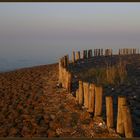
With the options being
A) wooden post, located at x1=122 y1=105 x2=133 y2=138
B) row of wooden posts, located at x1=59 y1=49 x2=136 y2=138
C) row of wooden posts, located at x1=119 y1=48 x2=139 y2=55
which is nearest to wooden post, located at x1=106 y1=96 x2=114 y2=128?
row of wooden posts, located at x1=59 y1=49 x2=136 y2=138

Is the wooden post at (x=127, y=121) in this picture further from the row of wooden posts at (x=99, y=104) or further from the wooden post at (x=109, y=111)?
the wooden post at (x=109, y=111)

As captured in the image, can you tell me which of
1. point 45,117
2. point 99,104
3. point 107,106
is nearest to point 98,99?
point 99,104

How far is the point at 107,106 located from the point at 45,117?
93.2 inches

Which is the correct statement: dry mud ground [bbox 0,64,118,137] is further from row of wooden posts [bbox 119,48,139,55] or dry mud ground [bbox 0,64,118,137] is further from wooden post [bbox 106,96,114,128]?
row of wooden posts [bbox 119,48,139,55]

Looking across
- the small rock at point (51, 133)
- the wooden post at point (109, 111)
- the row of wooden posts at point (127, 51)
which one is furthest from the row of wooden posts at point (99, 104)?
the row of wooden posts at point (127, 51)

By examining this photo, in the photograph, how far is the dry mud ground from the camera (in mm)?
7969

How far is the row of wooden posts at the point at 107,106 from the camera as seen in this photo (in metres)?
6.73

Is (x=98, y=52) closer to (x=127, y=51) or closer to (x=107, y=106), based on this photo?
(x=127, y=51)

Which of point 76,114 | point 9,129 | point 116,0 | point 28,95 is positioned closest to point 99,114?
point 76,114

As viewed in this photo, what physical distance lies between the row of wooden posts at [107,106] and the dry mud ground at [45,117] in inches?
7.8

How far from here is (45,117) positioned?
9375 mm

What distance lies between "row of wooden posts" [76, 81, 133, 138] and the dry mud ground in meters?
0.20

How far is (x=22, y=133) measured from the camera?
317 inches

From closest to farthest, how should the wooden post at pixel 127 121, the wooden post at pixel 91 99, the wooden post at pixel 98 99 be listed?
the wooden post at pixel 127 121, the wooden post at pixel 98 99, the wooden post at pixel 91 99
